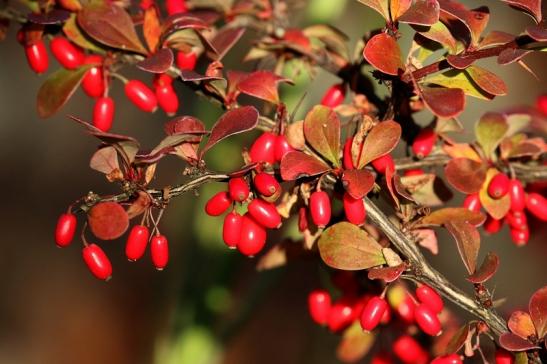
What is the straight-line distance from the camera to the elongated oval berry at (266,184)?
0.63 meters

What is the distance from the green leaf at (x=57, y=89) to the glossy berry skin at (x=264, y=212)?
250mm

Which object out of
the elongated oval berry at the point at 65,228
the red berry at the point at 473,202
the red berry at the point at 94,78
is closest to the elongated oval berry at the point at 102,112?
the red berry at the point at 94,78

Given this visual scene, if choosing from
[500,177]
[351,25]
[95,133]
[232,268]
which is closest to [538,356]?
[500,177]

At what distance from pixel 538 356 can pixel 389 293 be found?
23 cm

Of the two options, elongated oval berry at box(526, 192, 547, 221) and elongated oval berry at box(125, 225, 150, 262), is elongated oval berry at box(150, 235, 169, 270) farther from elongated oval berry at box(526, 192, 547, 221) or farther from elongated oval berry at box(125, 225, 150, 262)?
elongated oval berry at box(526, 192, 547, 221)

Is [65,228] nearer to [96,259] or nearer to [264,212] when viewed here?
[96,259]

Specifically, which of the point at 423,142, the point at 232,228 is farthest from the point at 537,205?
the point at 232,228

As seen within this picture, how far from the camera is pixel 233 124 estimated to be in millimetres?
644

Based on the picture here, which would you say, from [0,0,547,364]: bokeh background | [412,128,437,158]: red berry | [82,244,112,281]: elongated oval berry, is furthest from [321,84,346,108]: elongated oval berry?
[0,0,547,364]: bokeh background

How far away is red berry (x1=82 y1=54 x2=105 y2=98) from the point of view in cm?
80

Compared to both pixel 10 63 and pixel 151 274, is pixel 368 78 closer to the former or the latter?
pixel 151 274

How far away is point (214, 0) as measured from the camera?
0.96 meters

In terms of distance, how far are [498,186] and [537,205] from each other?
0.26 ft

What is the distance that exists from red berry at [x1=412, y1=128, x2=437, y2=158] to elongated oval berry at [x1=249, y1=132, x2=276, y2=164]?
0.18 m
